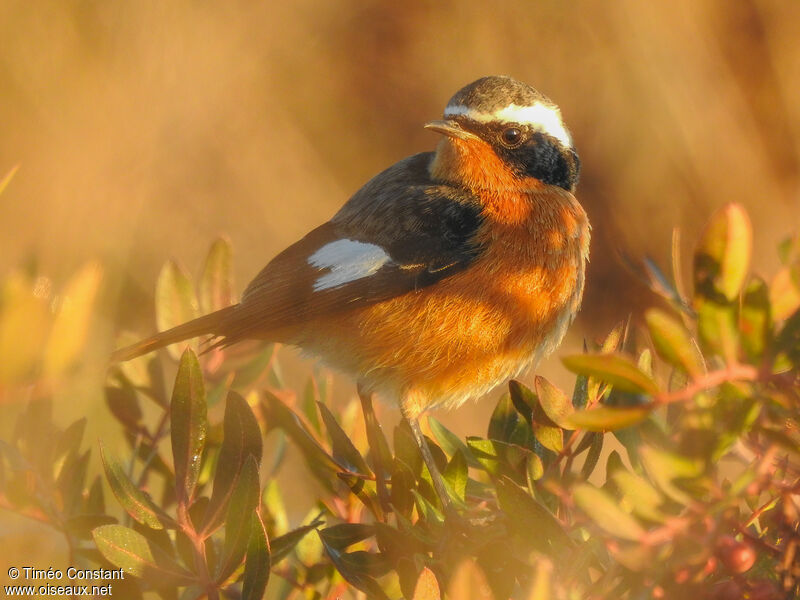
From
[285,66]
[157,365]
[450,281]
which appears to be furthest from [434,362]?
[285,66]

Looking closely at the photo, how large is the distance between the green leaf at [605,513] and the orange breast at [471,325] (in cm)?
149

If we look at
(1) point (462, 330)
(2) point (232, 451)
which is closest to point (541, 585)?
(2) point (232, 451)

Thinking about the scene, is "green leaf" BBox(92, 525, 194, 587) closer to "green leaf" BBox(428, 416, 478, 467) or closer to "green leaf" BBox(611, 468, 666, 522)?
"green leaf" BBox(428, 416, 478, 467)

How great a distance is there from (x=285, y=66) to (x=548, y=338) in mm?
3730

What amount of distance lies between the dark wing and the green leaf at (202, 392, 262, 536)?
1.05 meters

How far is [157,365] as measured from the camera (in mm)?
1631

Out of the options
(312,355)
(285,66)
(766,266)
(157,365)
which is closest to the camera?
(157,365)

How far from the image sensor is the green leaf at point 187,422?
1195 mm

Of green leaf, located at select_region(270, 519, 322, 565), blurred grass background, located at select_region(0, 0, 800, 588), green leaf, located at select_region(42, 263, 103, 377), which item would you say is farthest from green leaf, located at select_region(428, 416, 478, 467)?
blurred grass background, located at select_region(0, 0, 800, 588)

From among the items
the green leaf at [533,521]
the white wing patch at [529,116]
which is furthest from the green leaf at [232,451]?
the white wing patch at [529,116]

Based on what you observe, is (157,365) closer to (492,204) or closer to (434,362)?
(434,362)

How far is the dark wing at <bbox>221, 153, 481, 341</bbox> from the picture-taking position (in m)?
2.38

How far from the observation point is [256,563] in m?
1.06

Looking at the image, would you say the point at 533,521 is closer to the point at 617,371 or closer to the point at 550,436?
the point at 550,436
